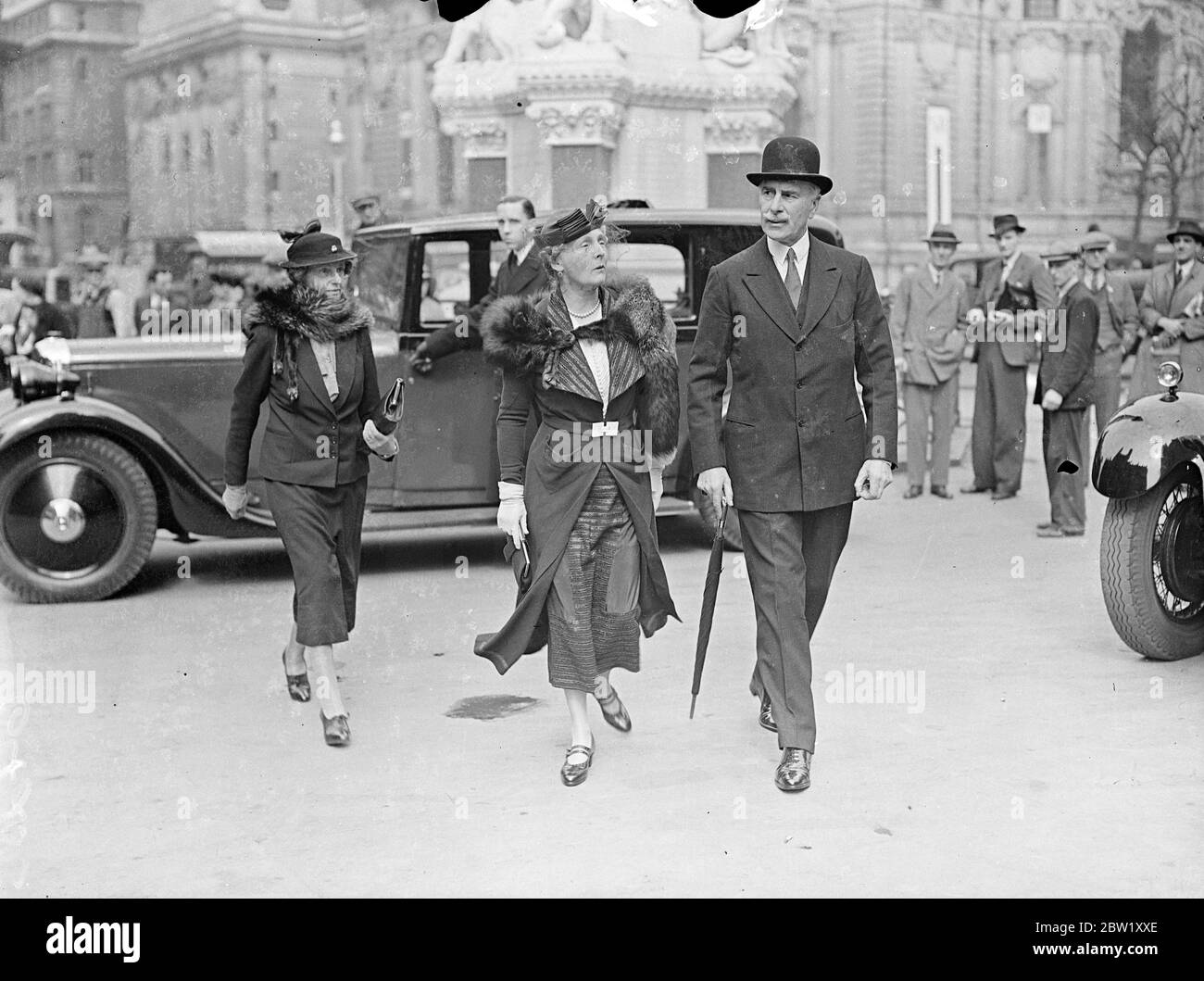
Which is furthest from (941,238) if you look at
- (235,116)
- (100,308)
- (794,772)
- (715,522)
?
(235,116)

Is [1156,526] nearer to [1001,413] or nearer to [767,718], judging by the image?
[767,718]

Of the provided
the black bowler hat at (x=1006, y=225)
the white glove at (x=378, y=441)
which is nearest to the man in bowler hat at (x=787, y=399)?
the white glove at (x=378, y=441)

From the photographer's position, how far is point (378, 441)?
5.90m

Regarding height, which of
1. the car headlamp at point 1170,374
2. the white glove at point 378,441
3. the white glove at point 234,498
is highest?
the car headlamp at point 1170,374

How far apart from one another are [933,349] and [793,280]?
7.20 meters

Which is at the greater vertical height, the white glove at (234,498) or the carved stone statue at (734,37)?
the carved stone statue at (734,37)

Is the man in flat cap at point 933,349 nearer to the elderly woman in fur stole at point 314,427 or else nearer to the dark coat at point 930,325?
the dark coat at point 930,325

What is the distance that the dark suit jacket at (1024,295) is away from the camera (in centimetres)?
1127

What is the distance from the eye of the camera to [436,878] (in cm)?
427

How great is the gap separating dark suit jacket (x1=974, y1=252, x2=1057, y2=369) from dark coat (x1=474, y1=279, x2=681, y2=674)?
255 inches

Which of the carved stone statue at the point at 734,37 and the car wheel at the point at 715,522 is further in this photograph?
the carved stone statue at the point at 734,37

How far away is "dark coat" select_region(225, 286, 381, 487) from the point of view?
5.82 m

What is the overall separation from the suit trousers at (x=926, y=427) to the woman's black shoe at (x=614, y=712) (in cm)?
656


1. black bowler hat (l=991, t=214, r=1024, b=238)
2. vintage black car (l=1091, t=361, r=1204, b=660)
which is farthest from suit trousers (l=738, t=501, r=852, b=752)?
black bowler hat (l=991, t=214, r=1024, b=238)
